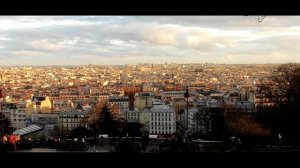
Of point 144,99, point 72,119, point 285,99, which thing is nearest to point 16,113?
point 72,119

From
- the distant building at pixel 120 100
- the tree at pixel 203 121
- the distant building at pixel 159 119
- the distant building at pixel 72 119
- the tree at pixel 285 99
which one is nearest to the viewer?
the tree at pixel 285 99

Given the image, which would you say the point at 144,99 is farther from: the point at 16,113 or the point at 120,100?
the point at 16,113

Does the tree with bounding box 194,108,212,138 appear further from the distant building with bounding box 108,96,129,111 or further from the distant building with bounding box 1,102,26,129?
the distant building with bounding box 108,96,129,111

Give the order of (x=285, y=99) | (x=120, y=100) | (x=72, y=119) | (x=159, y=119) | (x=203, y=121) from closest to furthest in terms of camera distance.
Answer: (x=285, y=99)
(x=203, y=121)
(x=72, y=119)
(x=159, y=119)
(x=120, y=100)

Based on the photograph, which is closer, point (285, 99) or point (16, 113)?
point (285, 99)

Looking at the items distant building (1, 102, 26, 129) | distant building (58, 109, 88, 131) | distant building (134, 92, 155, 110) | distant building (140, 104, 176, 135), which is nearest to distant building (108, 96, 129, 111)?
distant building (134, 92, 155, 110)

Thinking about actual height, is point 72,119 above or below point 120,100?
below

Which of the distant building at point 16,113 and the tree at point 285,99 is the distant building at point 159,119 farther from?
the tree at point 285,99

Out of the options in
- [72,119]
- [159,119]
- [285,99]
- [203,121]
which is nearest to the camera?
[285,99]

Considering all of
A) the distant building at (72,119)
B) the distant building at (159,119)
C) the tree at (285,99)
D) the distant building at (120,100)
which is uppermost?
the tree at (285,99)

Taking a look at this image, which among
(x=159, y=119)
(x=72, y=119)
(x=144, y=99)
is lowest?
(x=159, y=119)

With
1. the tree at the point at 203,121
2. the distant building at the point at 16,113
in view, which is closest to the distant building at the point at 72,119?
the distant building at the point at 16,113
